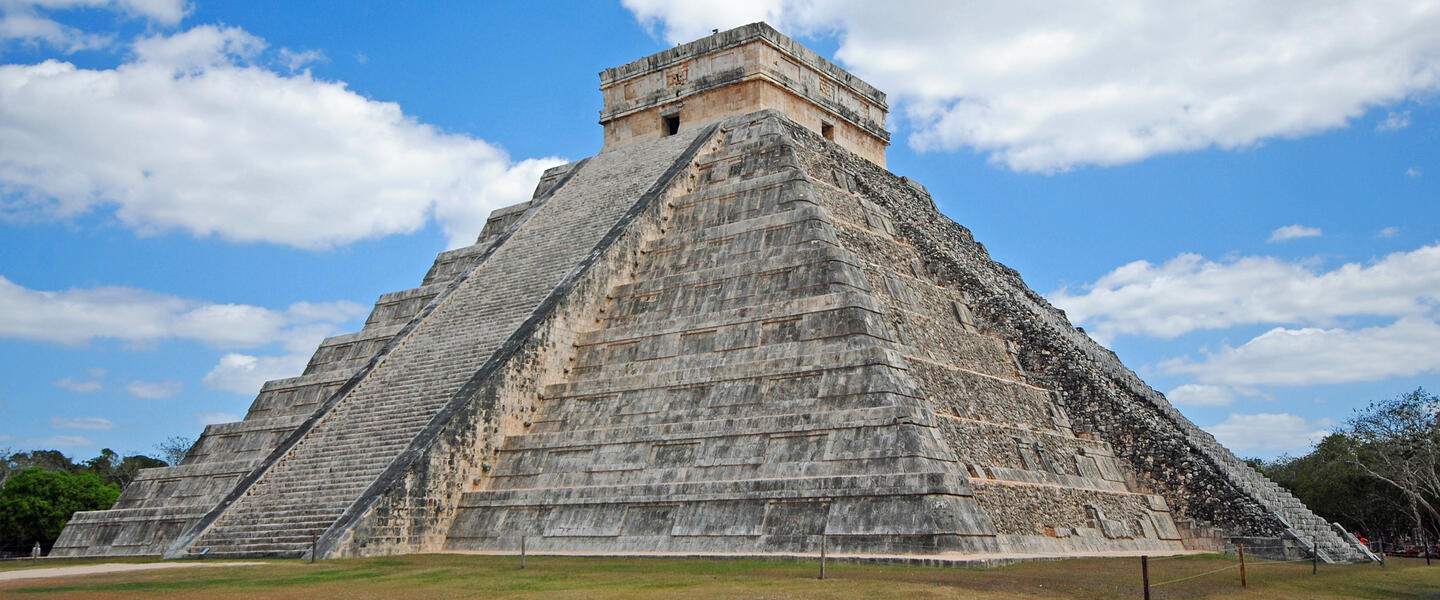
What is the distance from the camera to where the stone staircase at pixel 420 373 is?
17.2 metres

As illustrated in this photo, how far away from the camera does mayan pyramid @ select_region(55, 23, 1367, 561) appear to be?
15.5m

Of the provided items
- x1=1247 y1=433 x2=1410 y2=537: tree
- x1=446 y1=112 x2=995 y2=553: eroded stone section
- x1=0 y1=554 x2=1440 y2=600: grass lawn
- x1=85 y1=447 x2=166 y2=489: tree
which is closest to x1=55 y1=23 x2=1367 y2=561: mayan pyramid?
x1=446 y1=112 x2=995 y2=553: eroded stone section

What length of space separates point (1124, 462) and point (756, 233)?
7.02 m

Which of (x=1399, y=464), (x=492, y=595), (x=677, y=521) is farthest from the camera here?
(x=1399, y=464)

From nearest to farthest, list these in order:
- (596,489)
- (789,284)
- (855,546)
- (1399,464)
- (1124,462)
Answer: (855,546), (596,489), (789,284), (1124,462), (1399,464)

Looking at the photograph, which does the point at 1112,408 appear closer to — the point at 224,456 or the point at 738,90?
the point at 738,90

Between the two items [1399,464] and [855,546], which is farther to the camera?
[1399,464]

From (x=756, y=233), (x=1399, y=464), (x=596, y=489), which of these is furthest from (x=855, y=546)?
(x=1399, y=464)

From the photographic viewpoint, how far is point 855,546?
46.4ft

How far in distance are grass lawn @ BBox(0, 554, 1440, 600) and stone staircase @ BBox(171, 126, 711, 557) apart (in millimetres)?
1988

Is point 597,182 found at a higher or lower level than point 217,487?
higher

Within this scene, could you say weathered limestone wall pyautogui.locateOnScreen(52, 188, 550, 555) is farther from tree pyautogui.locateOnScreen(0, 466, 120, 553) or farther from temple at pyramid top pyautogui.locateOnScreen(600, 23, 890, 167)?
tree pyautogui.locateOnScreen(0, 466, 120, 553)

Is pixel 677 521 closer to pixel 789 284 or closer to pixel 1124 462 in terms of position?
pixel 789 284

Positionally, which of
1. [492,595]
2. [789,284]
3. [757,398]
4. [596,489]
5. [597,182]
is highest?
[597,182]
